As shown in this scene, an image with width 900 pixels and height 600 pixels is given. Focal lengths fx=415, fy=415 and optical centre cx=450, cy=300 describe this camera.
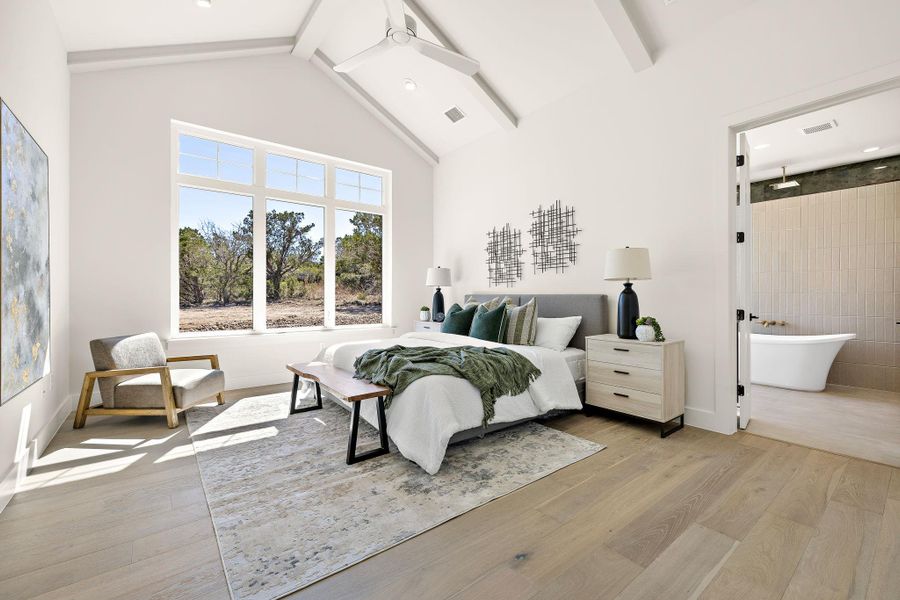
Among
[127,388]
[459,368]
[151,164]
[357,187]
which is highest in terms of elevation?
[357,187]

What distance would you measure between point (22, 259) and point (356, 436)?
2.24 m

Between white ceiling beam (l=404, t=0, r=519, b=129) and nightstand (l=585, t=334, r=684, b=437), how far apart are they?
2918mm

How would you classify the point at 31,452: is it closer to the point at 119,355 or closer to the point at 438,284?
the point at 119,355

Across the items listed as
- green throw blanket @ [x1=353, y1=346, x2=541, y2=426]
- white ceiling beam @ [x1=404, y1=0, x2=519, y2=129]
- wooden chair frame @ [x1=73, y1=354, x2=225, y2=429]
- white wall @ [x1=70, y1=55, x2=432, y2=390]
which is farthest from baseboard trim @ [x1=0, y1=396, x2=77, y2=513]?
white ceiling beam @ [x1=404, y1=0, x2=519, y2=129]

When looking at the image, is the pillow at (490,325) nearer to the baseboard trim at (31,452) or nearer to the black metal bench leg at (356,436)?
the black metal bench leg at (356,436)

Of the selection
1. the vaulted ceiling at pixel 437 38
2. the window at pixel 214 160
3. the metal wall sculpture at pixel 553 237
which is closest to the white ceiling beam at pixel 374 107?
the vaulted ceiling at pixel 437 38

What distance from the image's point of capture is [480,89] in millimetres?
4711

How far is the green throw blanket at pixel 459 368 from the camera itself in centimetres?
279

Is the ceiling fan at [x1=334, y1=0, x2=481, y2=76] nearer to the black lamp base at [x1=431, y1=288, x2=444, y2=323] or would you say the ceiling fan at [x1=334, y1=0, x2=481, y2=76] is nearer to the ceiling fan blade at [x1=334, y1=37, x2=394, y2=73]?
the ceiling fan blade at [x1=334, y1=37, x2=394, y2=73]

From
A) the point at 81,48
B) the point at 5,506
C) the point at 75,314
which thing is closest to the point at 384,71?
the point at 81,48

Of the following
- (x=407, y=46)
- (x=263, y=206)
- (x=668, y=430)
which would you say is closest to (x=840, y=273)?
(x=668, y=430)

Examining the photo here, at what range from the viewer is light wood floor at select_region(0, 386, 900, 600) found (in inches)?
61.2

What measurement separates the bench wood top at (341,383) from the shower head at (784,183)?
18.8 feet

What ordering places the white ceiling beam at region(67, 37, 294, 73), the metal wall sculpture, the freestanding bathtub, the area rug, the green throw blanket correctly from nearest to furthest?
1. the area rug
2. the green throw blanket
3. the white ceiling beam at region(67, 37, 294, 73)
4. the metal wall sculpture
5. the freestanding bathtub
